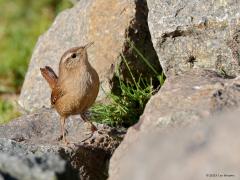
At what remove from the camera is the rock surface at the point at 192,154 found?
13.0ft

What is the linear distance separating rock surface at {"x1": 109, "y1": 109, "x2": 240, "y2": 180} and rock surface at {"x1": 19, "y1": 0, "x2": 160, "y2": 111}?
3106 millimetres

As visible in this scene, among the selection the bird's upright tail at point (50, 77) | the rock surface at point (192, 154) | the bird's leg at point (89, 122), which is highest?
the rock surface at point (192, 154)

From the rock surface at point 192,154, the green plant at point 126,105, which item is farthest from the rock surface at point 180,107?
the green plant at point 126,105

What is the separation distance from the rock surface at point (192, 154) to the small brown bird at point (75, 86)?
2366 mm

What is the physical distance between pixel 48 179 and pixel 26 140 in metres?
2.34

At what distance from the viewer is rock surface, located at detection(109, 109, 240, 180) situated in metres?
3.97

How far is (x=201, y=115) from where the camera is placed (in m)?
4.82

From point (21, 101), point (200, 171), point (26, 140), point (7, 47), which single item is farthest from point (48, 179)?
point (7, 47)

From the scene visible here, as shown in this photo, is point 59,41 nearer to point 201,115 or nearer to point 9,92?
point 9,92

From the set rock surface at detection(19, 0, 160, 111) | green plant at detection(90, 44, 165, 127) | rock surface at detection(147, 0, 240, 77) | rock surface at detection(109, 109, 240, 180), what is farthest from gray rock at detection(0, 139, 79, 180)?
rock surface at detection(19, 0, 160, 111)

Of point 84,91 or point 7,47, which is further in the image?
point 7,47

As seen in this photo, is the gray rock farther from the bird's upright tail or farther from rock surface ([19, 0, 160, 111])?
rock surface ([19, 0, 160, 111])

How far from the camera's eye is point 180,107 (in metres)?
5.01

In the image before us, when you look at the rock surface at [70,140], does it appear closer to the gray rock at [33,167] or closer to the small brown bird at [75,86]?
the small brown bird at [75,86]
